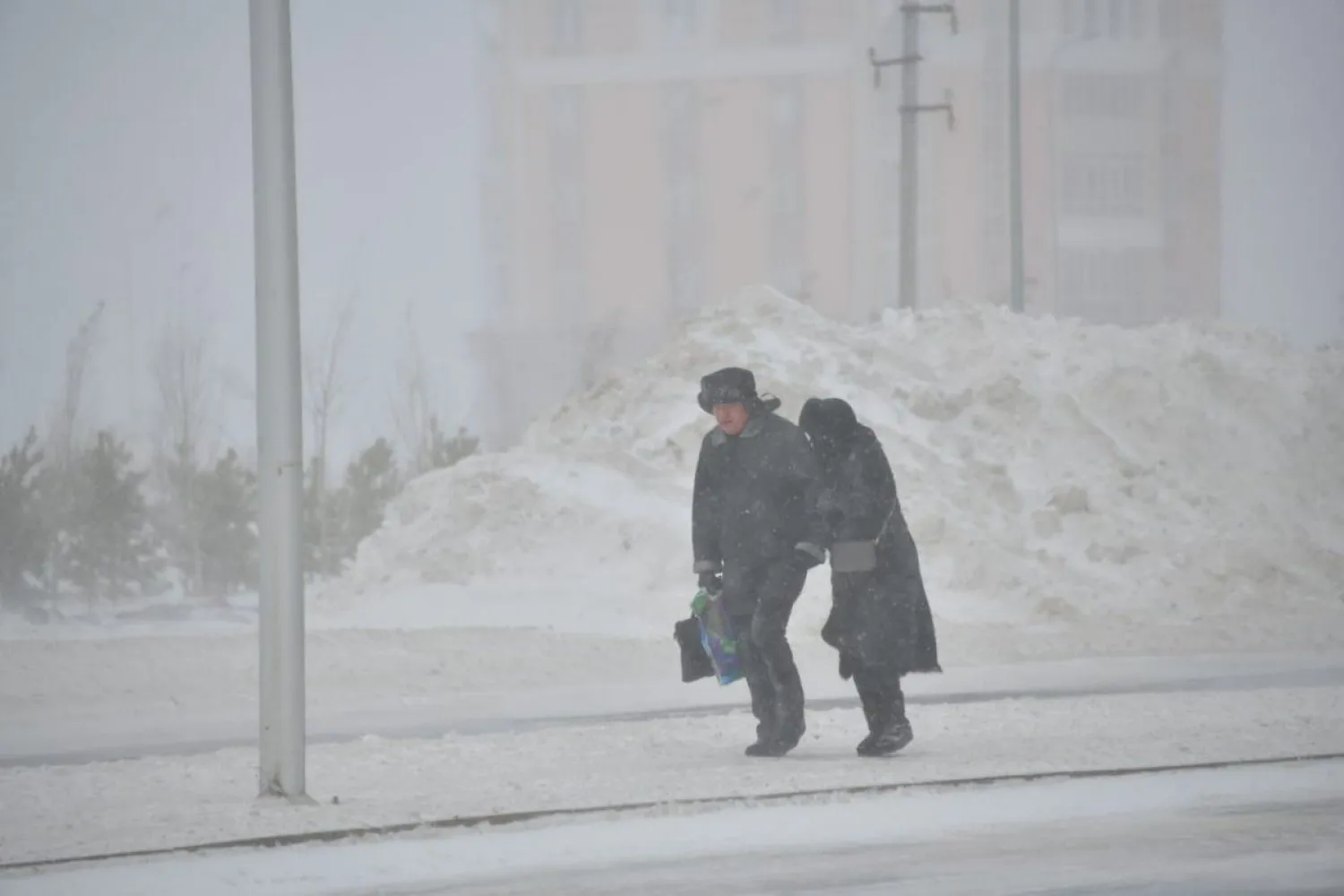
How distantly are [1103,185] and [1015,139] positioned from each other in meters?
1.26

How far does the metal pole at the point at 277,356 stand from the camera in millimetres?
9117

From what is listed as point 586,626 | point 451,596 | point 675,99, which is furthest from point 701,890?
point 675,99

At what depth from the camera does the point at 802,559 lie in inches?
409

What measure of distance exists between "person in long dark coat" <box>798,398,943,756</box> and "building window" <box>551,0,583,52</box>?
553 inches

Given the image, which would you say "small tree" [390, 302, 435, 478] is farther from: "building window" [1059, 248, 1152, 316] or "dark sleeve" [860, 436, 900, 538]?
"dark sleeve" [860, 436, 900, 538]

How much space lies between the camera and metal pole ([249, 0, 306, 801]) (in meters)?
9.12

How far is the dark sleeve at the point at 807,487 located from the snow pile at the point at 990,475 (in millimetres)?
8916

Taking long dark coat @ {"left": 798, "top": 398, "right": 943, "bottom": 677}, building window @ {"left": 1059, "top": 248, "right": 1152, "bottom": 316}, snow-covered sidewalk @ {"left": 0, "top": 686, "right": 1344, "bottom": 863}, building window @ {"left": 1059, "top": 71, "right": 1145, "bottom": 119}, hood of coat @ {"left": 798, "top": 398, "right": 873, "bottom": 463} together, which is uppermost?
building window @ {"left": 1059, "top": 71, "right": 1145, "bottom": 119}

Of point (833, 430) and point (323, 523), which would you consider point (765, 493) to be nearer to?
point (833, 430)

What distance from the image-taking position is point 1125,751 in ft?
34.5

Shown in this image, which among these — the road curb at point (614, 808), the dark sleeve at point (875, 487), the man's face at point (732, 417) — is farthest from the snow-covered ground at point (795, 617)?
the man's face at point (732, 417)

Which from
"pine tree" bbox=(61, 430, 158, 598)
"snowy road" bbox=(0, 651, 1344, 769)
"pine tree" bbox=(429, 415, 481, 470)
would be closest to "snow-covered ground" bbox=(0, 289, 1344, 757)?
"pine tree" bbox=(429, 415, 481, 470)

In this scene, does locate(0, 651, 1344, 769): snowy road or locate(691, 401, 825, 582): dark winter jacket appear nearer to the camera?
locate(691, 401, 825, 582): dark winter jacket

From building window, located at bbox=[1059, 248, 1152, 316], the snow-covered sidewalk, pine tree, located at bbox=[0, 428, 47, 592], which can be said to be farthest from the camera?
building window, located at bbox=[1059, 248, 1152, 316]
